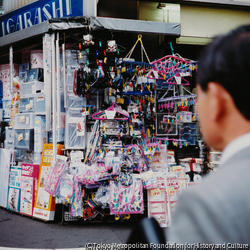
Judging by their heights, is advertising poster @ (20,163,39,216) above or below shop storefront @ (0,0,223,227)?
below

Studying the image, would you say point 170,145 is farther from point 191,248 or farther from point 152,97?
point 191,248

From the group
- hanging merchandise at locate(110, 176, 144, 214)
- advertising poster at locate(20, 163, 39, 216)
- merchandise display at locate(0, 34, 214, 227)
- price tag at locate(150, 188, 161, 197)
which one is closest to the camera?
hanging merchandise at locate(110, 176, 144, 214)

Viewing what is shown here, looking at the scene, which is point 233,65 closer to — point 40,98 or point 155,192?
point 155,192

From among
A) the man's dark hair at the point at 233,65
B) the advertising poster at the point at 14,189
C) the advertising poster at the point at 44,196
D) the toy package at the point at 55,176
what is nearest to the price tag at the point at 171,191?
the toy package at the point at 55,176

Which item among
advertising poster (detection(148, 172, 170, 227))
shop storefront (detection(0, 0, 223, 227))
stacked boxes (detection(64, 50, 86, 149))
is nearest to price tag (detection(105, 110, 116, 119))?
shop storefront (detection(0, 0, 223, 227))

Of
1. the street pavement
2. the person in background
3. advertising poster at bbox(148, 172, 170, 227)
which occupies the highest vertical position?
the person in background

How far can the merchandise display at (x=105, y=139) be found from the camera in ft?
15.4

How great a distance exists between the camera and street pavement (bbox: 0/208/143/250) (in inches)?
159

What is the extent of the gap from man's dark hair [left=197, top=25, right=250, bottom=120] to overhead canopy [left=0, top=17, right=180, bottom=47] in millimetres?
4406

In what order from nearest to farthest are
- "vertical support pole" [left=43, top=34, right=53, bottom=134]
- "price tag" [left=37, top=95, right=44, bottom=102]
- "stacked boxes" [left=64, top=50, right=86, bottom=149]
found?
"vertical support pole" [left=43, top=34, right=53, bottom=134] < "stacked boxes" [left=64, top=50, right=86, bottom=149] < "price tag" [left=37, top=95, right=44, bottom=102]

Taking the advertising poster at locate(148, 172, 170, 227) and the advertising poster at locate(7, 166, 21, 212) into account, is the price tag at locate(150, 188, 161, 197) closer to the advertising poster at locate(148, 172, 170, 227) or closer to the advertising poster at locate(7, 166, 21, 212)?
the advertising poster at locate(148, 172, 170, 227)

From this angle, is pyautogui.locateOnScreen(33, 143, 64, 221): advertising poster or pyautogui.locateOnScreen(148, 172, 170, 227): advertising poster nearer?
pyautogui.locateOnScreen(148, 172, 170, 227): advertising poster

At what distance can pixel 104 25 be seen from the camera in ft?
15.9

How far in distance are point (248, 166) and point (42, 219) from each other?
5134 mm
